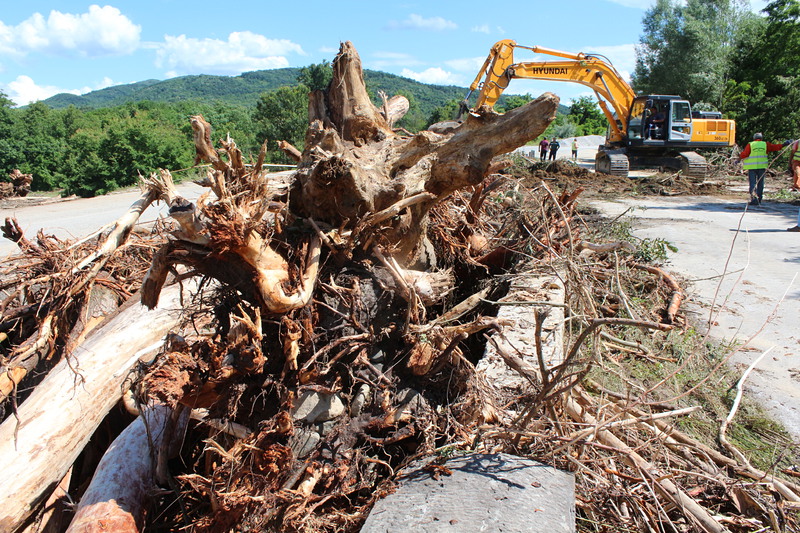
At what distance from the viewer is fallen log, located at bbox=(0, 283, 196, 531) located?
2639 mm

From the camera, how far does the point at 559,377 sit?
2268 millimetres

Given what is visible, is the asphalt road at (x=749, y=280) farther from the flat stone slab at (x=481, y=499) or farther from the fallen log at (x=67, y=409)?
the fallen log at (x=67, y=409)

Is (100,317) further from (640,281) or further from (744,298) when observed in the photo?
(744,298)

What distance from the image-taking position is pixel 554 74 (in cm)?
1503

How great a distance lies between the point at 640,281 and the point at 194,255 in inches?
161

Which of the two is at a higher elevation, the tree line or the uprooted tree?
the tree line

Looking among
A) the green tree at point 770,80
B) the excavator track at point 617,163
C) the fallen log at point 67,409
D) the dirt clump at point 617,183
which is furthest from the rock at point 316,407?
the green tree at point 770,80

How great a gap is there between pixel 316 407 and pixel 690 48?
33951 millimetres

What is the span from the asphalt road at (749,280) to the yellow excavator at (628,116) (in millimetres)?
5440

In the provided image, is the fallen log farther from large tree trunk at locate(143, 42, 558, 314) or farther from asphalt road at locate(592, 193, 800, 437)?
asphalt road at locate(592, 193, 800, 437)

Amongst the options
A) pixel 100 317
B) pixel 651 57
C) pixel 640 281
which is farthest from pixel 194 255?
pixel 651 57

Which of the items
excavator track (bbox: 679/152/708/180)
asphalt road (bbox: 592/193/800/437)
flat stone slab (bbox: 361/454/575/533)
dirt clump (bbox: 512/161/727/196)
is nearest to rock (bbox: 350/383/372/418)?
flat stone slab (bbox: 361/454/575/533)

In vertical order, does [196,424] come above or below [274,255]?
below

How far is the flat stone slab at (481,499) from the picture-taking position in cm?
187
